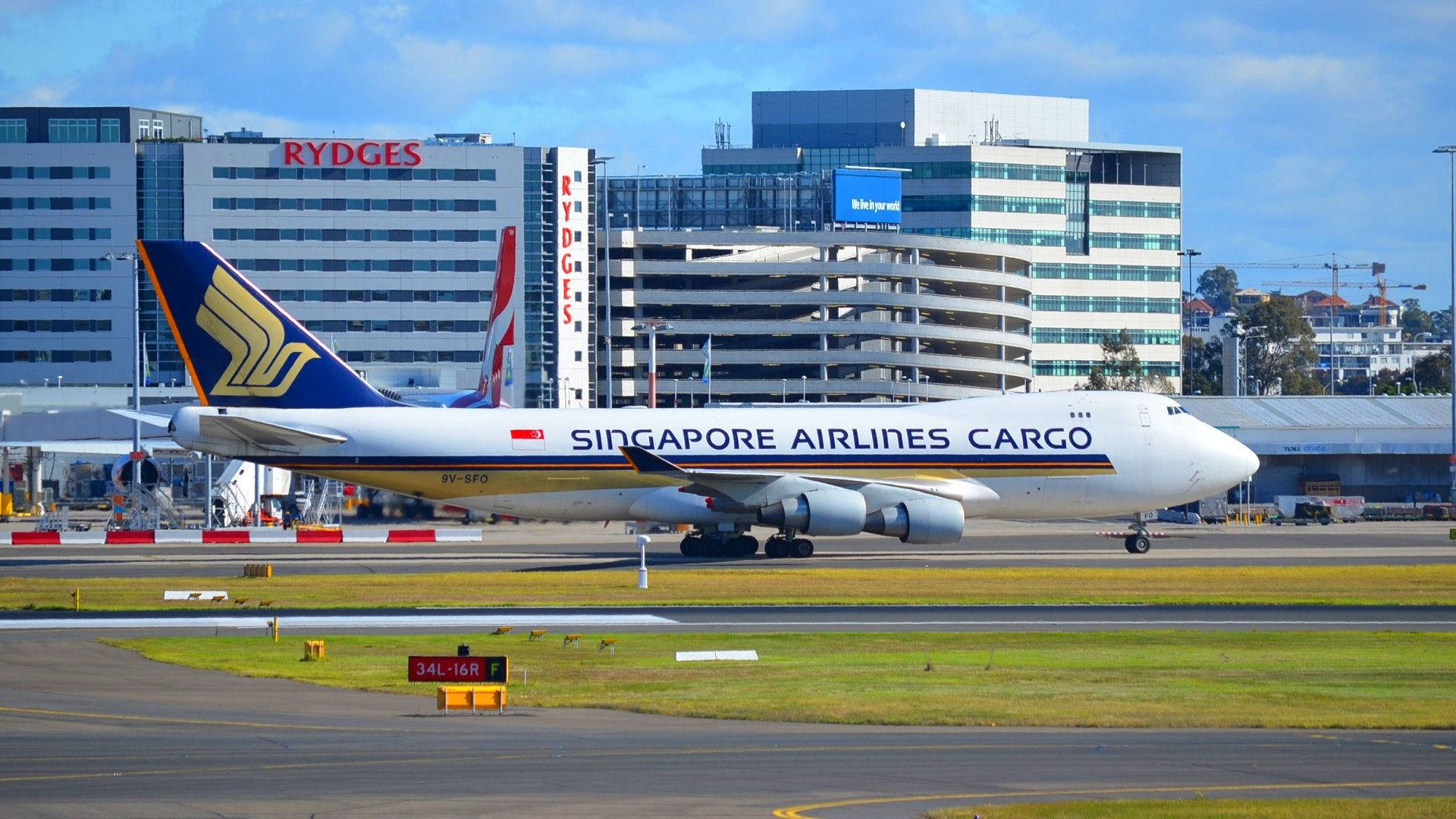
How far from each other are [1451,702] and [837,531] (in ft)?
84.9

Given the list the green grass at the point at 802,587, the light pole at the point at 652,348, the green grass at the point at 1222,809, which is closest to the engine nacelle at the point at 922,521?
the green grass at the point at 802,587

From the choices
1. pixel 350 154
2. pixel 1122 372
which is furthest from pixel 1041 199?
pixel 350 154

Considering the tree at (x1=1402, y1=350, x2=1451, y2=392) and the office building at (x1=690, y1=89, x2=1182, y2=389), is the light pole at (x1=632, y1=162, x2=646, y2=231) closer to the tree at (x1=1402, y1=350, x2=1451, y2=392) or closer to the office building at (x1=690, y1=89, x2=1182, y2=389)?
the office building at (x1=690, y1=89, x2=1182, y2=389)

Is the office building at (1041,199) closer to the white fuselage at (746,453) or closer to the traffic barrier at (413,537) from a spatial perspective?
the traffic barrier at (413,537)

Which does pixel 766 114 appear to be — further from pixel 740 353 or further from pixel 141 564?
pixel 141 564

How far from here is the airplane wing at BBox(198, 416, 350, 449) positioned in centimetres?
4759

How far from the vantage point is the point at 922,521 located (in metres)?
49.0

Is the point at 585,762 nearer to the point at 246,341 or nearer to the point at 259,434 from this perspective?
the point at 259,434

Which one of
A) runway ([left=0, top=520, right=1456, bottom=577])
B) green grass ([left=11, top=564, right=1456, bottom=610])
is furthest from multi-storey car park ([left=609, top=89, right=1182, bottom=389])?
green grass ([left=11, top=564, right=1456, bottom=610])

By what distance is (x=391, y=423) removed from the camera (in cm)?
4994

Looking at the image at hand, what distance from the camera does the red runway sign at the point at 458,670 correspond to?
23.6 m

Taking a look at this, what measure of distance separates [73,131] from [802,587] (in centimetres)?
11830

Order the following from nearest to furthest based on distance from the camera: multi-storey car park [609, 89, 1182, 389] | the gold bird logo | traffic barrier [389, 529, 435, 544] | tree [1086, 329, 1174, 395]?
1. the gold bird logo
2. traffic barrier [389, 529, 435, 544]
3. tree [1086, 329, 1174, 395]
4. multi-storey car park [609, 89, 1182, 389]

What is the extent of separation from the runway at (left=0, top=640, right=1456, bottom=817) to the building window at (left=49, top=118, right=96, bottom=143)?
12726 cm
